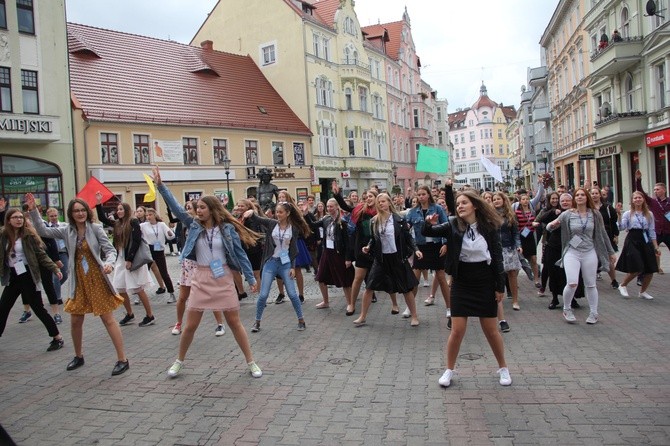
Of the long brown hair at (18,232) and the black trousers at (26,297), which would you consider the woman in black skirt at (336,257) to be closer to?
the black trousers at (26,297)

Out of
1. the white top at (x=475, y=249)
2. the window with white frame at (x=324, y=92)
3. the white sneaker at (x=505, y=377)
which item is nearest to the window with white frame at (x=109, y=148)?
the window with white frame at (x=324, y=92)

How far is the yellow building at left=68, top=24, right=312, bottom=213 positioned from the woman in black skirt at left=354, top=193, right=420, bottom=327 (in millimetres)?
20763

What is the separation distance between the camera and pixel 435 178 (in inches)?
2522

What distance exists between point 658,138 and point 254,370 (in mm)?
22297

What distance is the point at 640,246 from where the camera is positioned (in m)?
9.27

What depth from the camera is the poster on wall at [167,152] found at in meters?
29.6

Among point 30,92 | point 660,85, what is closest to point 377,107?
point 660,85

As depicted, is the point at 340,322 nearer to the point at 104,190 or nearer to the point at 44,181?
the point at 104,190

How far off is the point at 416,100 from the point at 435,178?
33.6 feet

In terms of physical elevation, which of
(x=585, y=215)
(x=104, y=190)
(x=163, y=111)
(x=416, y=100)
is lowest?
(x=585, y=215)

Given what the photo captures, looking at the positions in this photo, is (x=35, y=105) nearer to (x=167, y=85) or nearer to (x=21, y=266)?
(x=167, y=85)

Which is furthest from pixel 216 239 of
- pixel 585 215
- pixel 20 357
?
pixel 585 215

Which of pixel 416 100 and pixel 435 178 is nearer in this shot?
pixel 416 100

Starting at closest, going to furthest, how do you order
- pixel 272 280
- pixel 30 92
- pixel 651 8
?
pixel 272 280 → pixel 651 8 → pixel 30 92
